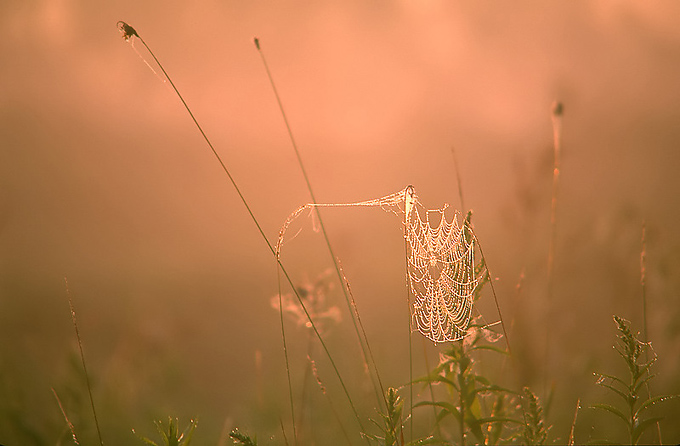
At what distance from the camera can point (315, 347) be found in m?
3.17

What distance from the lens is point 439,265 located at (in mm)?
1559

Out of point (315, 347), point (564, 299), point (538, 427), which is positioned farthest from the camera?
point (315, 347)

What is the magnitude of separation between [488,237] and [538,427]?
8.15 ft

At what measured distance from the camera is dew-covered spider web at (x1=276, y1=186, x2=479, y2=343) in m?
1.35

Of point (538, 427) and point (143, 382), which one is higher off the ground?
point (538, 427)

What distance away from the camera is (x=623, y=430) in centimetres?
220

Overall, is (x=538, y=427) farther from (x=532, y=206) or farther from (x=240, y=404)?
(x=240, y=404)

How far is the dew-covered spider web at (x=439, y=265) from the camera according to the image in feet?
4.44

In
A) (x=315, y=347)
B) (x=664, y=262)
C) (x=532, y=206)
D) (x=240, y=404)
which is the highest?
(x=532, y=206)

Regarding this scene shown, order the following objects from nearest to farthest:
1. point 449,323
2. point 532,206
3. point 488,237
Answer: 1. point 449,323
2. point 532,206
3. point 488,237

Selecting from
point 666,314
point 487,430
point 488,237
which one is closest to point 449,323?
point 487,430

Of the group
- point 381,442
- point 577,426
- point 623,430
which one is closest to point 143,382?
point 381,442

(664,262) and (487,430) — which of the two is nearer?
(487,430)

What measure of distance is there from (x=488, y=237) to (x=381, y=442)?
251 cm
